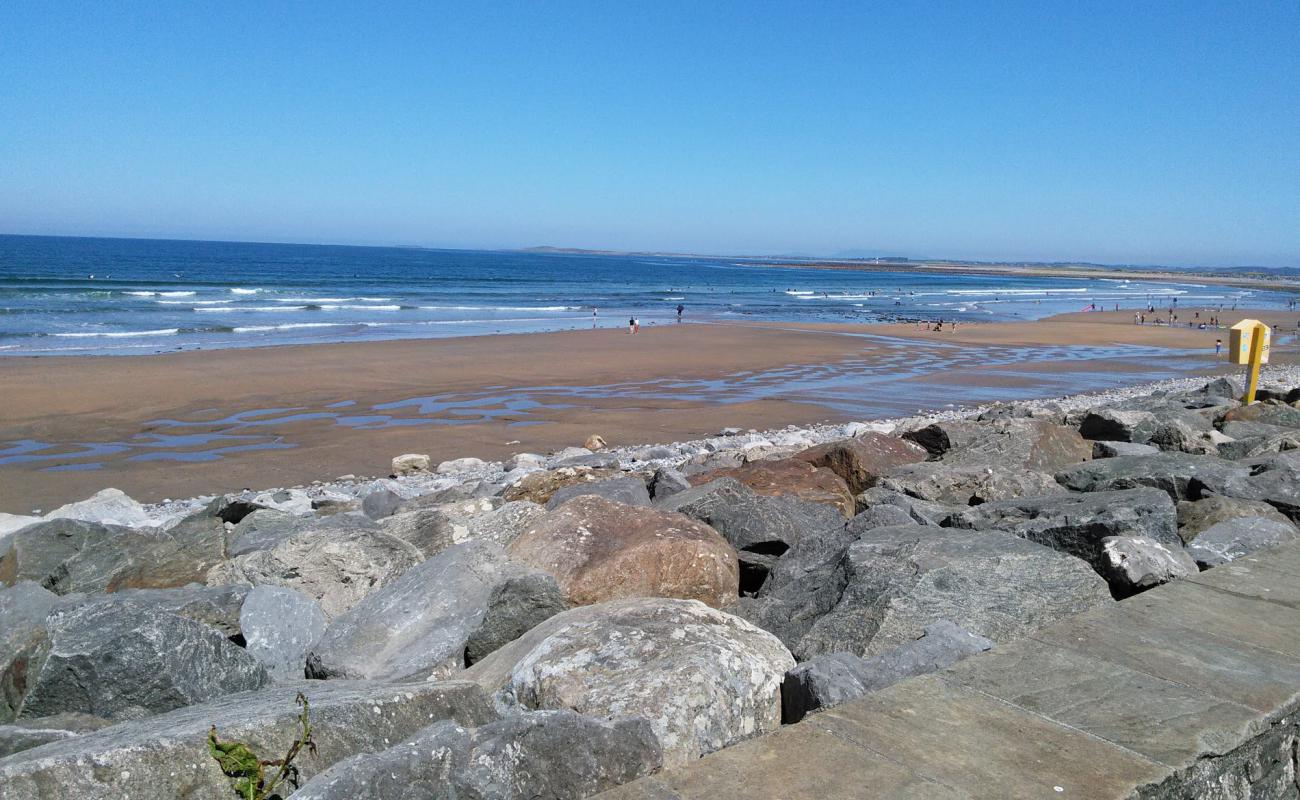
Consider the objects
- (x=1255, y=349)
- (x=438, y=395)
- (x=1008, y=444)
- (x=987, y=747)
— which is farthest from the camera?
(x=438, y=395)

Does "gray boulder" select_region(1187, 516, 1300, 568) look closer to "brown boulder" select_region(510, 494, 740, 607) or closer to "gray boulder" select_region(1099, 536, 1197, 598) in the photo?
"gray boulder" select_region(1099, 536, 1197, 598)

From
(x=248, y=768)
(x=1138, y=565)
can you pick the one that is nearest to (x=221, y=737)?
Answer: (x=248, y=768)

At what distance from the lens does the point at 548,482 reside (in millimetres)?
8406

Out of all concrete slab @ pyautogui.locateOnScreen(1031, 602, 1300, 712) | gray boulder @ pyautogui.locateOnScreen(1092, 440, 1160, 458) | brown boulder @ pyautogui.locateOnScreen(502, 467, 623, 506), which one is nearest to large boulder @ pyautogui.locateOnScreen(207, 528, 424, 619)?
brown boulder @ pyautogui.locateOnScreen(502, 467, 623, 506)

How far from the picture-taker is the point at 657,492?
313 inches

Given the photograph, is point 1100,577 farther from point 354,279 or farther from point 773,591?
point 354,279

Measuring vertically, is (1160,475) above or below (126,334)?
above

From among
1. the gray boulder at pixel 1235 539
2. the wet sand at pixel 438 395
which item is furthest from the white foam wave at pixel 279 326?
the gray boulder at pixel 1235 539

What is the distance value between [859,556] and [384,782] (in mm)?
2727

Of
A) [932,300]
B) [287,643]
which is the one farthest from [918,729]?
[932,300]

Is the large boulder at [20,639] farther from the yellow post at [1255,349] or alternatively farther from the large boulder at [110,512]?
the yellow post at [1255,349]

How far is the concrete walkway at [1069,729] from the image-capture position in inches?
78.0

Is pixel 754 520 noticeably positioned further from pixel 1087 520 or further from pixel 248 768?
pixel 248 768

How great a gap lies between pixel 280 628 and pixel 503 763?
8.17 ft
